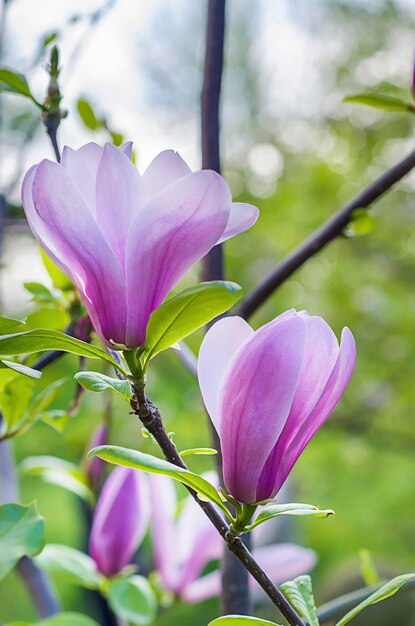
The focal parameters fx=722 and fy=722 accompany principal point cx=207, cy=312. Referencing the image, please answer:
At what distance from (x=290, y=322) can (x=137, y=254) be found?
49mm

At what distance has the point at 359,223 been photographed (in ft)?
1.28

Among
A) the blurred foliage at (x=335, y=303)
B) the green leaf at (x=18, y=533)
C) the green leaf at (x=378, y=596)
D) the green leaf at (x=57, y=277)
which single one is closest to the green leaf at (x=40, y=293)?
the green leaf at (x=57, y=277)

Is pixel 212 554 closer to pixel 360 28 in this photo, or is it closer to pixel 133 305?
pixel 133 305

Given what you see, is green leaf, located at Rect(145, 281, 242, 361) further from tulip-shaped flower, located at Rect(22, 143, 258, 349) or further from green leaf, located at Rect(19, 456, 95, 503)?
green leaf, located at Rect(19, 456, 95, 503)

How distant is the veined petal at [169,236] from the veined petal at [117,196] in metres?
0.01

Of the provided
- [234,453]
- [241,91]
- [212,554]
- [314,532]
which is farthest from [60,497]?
[234,453]

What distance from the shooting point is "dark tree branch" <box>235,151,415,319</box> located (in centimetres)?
36

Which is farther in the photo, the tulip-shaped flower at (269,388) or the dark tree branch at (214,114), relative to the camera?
the dark tree branch at (214,114)

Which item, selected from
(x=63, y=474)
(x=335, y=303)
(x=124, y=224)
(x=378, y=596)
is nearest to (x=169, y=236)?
(x=124, y=224)

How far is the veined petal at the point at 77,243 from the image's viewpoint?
8.0 inches

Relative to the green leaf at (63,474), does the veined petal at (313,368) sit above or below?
above

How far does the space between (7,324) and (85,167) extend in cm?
6

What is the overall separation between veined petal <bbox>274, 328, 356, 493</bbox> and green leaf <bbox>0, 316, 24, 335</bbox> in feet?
0.30

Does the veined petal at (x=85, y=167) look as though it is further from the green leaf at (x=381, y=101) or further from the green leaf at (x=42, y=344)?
the green leaf at (x=381, y=101)
